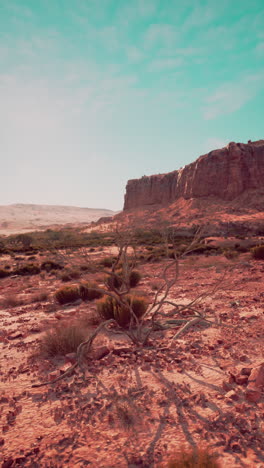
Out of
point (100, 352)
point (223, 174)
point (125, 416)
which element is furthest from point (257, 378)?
point (223, 174)

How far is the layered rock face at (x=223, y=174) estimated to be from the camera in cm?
5656

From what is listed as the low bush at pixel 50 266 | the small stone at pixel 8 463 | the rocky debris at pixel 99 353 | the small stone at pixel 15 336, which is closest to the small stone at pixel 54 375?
the rocky debris at pixel 99 353

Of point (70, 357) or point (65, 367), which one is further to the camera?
point (70, 357)

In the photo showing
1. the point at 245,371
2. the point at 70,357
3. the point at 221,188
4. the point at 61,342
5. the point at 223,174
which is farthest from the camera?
the point at 221,188

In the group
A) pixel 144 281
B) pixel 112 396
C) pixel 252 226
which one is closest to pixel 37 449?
pixel 112 396

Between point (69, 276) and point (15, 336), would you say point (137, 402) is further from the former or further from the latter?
point (69, 276)

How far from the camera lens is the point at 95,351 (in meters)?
4.62

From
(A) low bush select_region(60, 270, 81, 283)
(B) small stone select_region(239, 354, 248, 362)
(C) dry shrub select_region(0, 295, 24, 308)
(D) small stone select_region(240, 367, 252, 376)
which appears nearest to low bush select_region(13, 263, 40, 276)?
(A) low bush select_region(60, 270, 81, 283)

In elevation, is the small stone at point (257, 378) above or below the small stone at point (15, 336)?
above

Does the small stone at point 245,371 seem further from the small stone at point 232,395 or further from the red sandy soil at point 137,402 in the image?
the small stone at point 232,395

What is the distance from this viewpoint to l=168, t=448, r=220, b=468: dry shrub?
2.11 metres

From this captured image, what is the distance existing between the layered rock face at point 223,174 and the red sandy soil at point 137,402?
56.8 meters

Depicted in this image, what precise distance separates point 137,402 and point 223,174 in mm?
61410

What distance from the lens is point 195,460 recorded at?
2.18m
